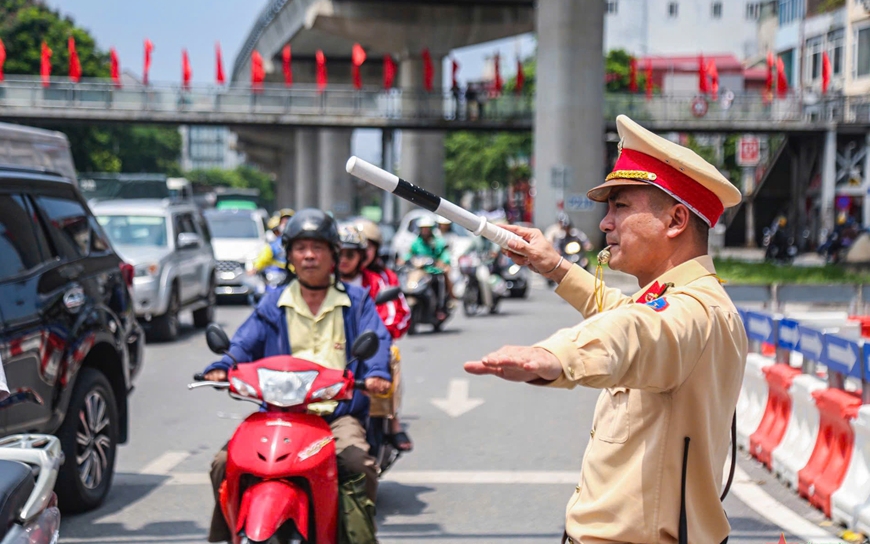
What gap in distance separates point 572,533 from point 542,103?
117ft

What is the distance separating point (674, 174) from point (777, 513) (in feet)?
14.0

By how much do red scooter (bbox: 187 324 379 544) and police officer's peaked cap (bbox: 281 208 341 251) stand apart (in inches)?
30.2

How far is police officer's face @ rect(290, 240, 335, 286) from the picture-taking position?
17.3 ft

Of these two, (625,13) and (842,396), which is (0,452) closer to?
(842,396)

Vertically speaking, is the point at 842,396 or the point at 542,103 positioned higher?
the point at 542,103

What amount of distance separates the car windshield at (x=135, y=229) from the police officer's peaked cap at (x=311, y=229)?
38.0 feet

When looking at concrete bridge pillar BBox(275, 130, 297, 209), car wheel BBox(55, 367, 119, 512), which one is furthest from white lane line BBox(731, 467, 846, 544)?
concrete bridge pillar BBox(275, 130, 297, 209)

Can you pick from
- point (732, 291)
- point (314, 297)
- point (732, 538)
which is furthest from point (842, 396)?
point (732, 291)

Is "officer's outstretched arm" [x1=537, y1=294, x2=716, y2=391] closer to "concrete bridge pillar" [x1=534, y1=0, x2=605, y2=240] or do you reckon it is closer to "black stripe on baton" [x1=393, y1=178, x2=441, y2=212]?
"black stripe on baton" [x1=393, y1=178, x2=441, y2=212]

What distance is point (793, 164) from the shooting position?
50.9 metres

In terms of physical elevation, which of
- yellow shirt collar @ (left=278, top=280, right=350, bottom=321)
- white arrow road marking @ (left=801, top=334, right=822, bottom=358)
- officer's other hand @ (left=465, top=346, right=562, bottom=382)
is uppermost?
officer's other hand @ (left=465, top=346, right=562, bottom=382)

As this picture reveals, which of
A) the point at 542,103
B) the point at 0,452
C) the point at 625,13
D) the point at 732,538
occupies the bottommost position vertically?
the point at 732,538

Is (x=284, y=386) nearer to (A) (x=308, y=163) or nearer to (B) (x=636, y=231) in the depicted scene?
(B) (x=636, y=231)

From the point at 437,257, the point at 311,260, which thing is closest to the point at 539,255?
the point at 311,260
